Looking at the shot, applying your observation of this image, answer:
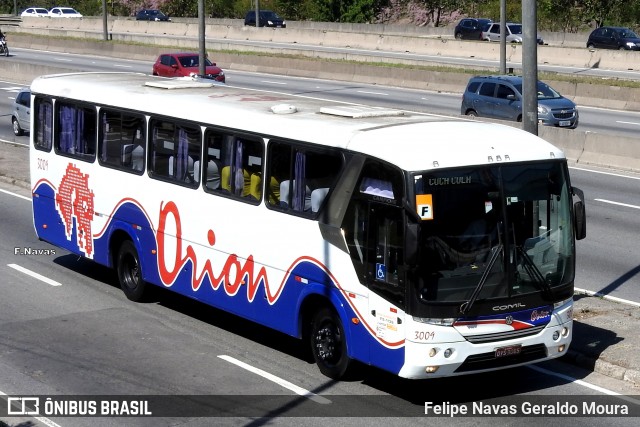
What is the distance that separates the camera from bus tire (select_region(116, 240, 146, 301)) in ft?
48.8

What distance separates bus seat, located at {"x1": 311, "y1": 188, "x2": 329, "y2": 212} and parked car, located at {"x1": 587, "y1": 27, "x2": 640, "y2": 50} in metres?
50.1

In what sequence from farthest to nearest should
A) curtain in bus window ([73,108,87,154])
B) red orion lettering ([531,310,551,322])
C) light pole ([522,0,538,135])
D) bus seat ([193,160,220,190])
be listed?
curtain in bus window ([73,108,87,154]) → light pole ([522,0,538,135]) → bus seat ([193,160,220,190]) → red orion lettering ([531,310,551,322])

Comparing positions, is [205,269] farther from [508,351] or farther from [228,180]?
[508,351]

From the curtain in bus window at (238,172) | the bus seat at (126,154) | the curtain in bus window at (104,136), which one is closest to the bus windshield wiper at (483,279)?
the curtain in bus window at (238,172)

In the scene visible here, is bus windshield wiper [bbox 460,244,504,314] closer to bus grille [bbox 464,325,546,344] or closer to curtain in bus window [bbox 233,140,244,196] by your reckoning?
bus grille [bbox 464,325,546,344]

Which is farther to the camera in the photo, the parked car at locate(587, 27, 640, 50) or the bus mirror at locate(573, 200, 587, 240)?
the parked car at locate(587, 27, 640, 50)

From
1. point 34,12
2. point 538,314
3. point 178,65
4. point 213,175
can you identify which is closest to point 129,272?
point 213,175

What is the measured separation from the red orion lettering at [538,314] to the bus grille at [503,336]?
0.32ft

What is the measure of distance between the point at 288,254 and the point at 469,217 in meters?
2.49

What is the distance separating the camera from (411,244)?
9867mm

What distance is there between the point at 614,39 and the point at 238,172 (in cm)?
5041

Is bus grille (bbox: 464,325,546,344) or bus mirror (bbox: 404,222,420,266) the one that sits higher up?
bus mirror (bbox: 404,222,420,266)

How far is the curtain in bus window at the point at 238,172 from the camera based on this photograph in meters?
12.7

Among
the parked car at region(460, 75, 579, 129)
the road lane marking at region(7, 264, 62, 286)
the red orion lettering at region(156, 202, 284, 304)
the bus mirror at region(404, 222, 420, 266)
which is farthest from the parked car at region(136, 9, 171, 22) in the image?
the bus mirror at region(404, 222, 420, 266)
